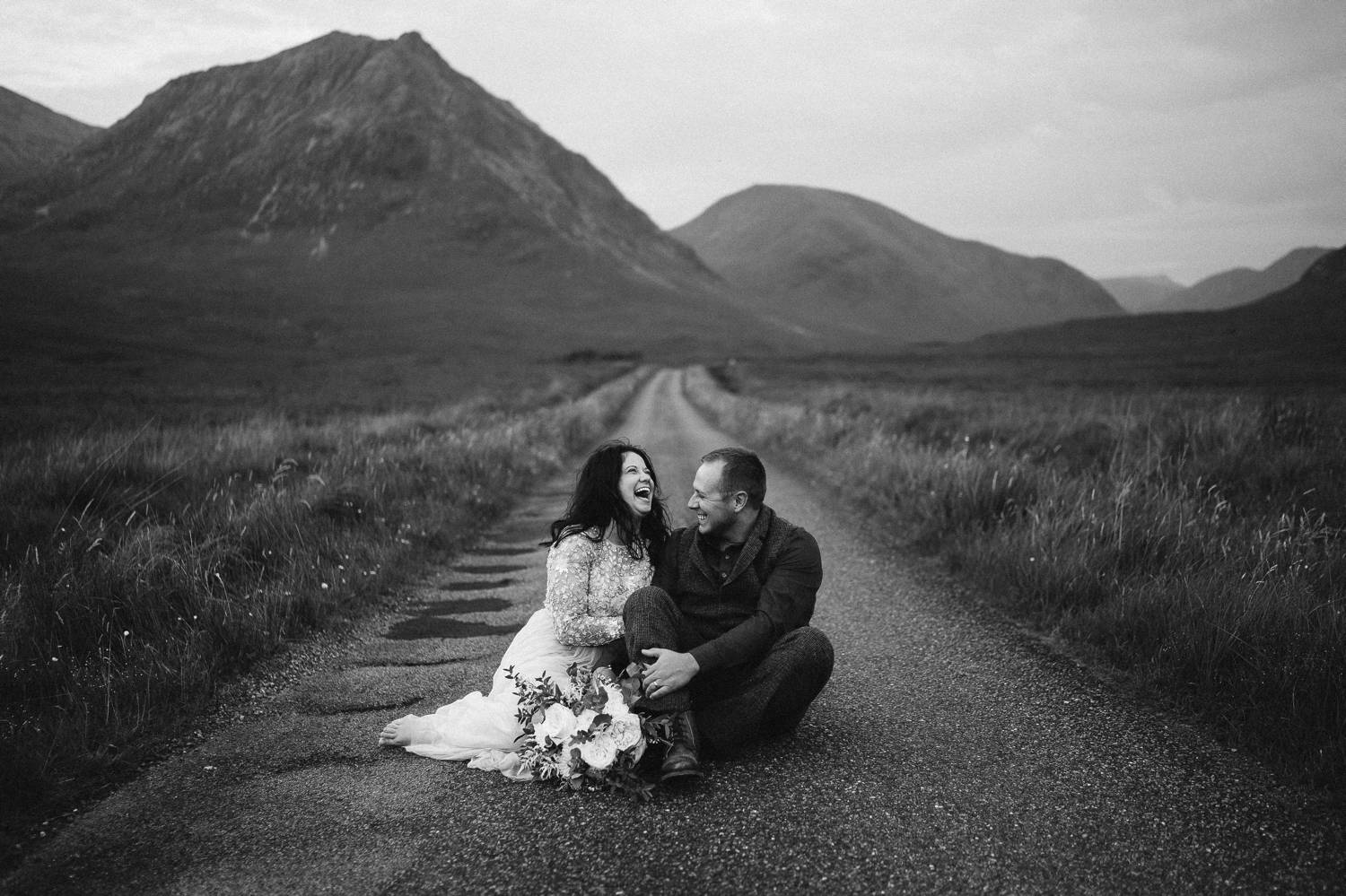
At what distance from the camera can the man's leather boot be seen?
3473 mm

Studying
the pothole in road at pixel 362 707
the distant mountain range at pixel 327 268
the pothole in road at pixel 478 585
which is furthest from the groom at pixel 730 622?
the distant mountain range at pixel 327 268

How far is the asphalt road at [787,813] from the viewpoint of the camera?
2822 mm

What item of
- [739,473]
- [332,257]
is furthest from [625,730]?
[332,257]

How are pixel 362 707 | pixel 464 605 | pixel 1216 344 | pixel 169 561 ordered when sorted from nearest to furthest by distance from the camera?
pixel 362 707
pixel 169 561
pixel 464 605
pixel 1216 344

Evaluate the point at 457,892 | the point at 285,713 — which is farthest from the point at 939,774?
the point at 285,713

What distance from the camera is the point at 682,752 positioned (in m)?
3.54

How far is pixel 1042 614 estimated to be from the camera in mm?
5684

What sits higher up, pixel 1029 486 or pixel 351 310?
pixel 351 310

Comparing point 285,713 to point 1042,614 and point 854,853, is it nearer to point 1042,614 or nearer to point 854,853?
point 854,853

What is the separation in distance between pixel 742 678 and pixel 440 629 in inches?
123

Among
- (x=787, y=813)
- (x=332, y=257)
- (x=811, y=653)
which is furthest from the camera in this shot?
(x=332, y=257)

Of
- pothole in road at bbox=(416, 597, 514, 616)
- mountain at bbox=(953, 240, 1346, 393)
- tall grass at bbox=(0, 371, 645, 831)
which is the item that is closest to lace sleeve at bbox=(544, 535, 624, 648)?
tall grass at bbox=(0, 371, 645, 831)

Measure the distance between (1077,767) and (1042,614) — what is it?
7.59 feet

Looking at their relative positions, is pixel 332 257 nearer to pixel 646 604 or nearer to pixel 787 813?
pixel 646 604
